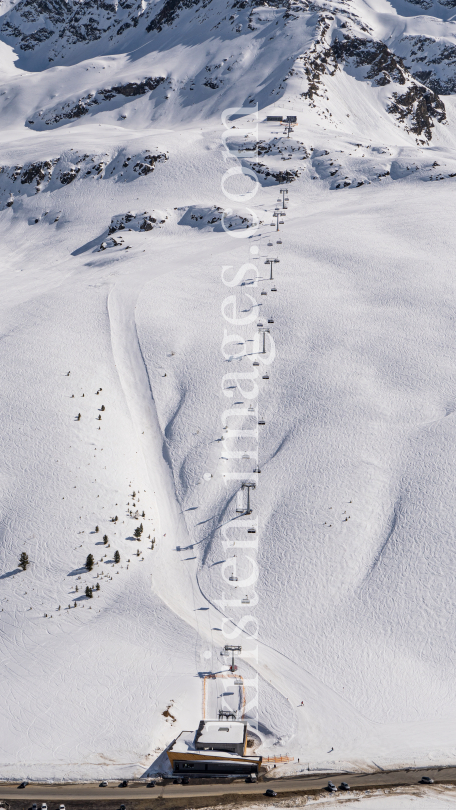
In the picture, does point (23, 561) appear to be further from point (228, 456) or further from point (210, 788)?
point (210, 788)

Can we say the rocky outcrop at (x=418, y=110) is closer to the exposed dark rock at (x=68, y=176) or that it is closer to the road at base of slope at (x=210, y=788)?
the exposed dark rock at (x=68, y=176)

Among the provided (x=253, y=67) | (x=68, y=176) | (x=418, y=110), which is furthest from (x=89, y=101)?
(x=418, y=110)

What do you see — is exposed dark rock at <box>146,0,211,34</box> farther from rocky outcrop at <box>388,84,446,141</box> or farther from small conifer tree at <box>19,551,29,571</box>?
small conifer tree at <box>19,551,29,571</box>

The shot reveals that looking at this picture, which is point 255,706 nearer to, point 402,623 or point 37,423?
point 402,623

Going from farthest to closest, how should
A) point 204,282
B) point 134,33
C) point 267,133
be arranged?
point 134,33
point 267,133
point 204,282

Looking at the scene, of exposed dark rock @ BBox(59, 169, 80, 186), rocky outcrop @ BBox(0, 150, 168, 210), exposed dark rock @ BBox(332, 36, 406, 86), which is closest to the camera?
rocky outcrop @ BBox(0, 150, 168, 210)

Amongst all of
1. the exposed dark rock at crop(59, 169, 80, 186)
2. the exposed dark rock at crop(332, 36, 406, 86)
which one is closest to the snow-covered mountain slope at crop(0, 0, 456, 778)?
the exposed dark rock at crop(59, 169, 80, 186)

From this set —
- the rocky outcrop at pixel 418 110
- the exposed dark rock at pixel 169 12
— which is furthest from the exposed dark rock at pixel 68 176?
the exposed dark rock at pixel 169 12

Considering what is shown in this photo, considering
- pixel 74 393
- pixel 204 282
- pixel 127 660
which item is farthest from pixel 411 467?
pixel 204 282
